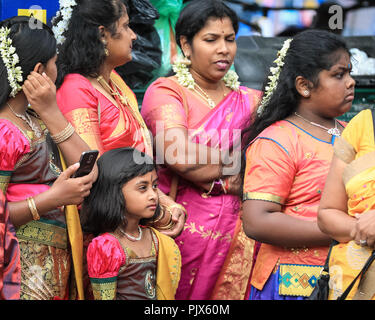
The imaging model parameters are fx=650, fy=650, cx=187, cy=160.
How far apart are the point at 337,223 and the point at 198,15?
1753 mm

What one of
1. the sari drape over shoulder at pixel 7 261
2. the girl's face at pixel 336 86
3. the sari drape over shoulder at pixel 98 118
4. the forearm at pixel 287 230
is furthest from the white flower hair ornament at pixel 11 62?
the girl's face at pixel 336 86

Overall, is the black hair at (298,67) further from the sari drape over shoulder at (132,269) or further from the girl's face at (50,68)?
the girl's face at (50,68)

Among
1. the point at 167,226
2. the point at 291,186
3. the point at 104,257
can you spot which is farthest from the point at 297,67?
the point at 104,257

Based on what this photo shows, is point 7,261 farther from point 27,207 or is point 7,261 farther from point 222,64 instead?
point 222,64

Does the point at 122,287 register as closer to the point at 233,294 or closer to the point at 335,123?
the point at 233,294

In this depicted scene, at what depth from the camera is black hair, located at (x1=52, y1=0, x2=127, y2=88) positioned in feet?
11.3

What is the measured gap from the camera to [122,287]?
302cm

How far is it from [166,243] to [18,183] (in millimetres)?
795

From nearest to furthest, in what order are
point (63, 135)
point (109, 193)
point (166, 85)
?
1. point (63, 135)
2. point (109, 193)
3. point (166, 85)

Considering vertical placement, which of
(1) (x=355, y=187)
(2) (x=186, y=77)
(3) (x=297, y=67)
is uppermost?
(3) (x=297, y=67)

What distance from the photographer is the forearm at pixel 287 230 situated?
9.05 feet

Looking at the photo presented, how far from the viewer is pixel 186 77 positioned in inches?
147

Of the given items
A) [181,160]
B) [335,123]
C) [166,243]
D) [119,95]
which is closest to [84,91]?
[119,95]

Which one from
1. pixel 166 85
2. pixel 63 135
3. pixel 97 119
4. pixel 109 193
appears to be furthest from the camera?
pixel 166 85
